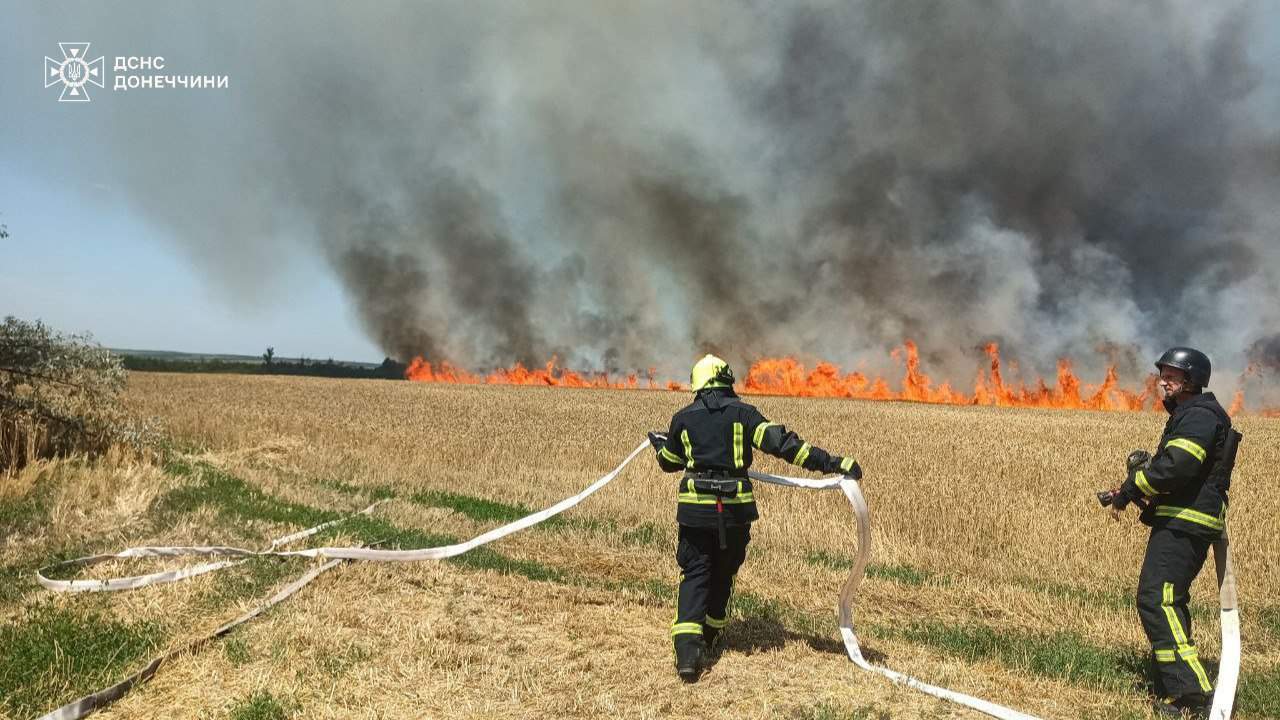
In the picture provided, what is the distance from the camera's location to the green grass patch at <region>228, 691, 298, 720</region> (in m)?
4.95

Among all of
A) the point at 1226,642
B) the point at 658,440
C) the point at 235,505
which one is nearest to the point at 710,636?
the point at 658,440

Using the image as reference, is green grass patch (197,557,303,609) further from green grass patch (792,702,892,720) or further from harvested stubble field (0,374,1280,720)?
green grass patch (792,702,892,720)

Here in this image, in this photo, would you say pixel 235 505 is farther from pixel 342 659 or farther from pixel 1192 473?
pixel 1192 473

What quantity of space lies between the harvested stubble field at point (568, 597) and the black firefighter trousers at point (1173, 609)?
40cm

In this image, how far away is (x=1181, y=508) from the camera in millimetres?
5578

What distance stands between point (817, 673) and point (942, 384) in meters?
58.9

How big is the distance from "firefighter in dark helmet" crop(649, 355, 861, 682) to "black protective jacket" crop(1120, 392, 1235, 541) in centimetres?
197

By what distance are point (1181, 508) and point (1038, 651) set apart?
6.61 ft

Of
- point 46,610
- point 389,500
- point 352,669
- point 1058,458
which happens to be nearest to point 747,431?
point 352,669

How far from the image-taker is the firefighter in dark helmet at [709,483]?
226 inches

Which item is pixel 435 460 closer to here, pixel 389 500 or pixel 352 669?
pixel 389 500

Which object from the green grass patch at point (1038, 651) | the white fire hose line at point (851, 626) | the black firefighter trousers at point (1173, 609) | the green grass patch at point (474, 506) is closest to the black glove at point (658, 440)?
the white fire hose line at point (851, 626)

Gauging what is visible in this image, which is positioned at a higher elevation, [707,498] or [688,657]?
[707,498]

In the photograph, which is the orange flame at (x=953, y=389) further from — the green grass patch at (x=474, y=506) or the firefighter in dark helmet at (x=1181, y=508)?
the firefighter in dark helmet at (x=1181, y=508)
